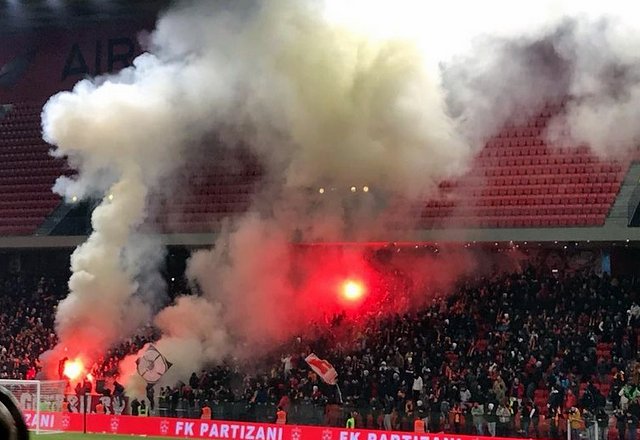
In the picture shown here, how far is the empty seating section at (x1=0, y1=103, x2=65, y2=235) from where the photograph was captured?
30.5 metres

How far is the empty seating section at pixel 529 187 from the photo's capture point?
23828mm

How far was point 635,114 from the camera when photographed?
74.1 ft

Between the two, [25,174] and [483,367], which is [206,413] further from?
[25,174]

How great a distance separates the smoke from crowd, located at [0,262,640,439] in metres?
1.53

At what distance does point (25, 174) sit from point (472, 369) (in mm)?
16994

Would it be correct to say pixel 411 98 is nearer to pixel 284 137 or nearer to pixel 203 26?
pixel 284 137

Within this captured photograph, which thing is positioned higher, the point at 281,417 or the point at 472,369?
the point at 472,369

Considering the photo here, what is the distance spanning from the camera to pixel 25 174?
31797mm

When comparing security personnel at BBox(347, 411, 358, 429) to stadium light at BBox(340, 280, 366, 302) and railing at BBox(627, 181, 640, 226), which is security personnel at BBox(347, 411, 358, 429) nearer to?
stadium light at BBox(340, 280, 366, 302)

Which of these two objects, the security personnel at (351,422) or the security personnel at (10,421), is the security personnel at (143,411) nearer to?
the security personnel at (351,422)

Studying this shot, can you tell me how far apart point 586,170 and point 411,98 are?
4.82 m

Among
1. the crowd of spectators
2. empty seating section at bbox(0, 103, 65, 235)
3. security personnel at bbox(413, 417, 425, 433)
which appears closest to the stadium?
the crowd of spectators

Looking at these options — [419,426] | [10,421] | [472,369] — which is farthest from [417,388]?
[10,421]

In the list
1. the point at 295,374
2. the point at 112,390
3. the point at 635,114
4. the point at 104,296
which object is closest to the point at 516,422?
the point at 295,374
